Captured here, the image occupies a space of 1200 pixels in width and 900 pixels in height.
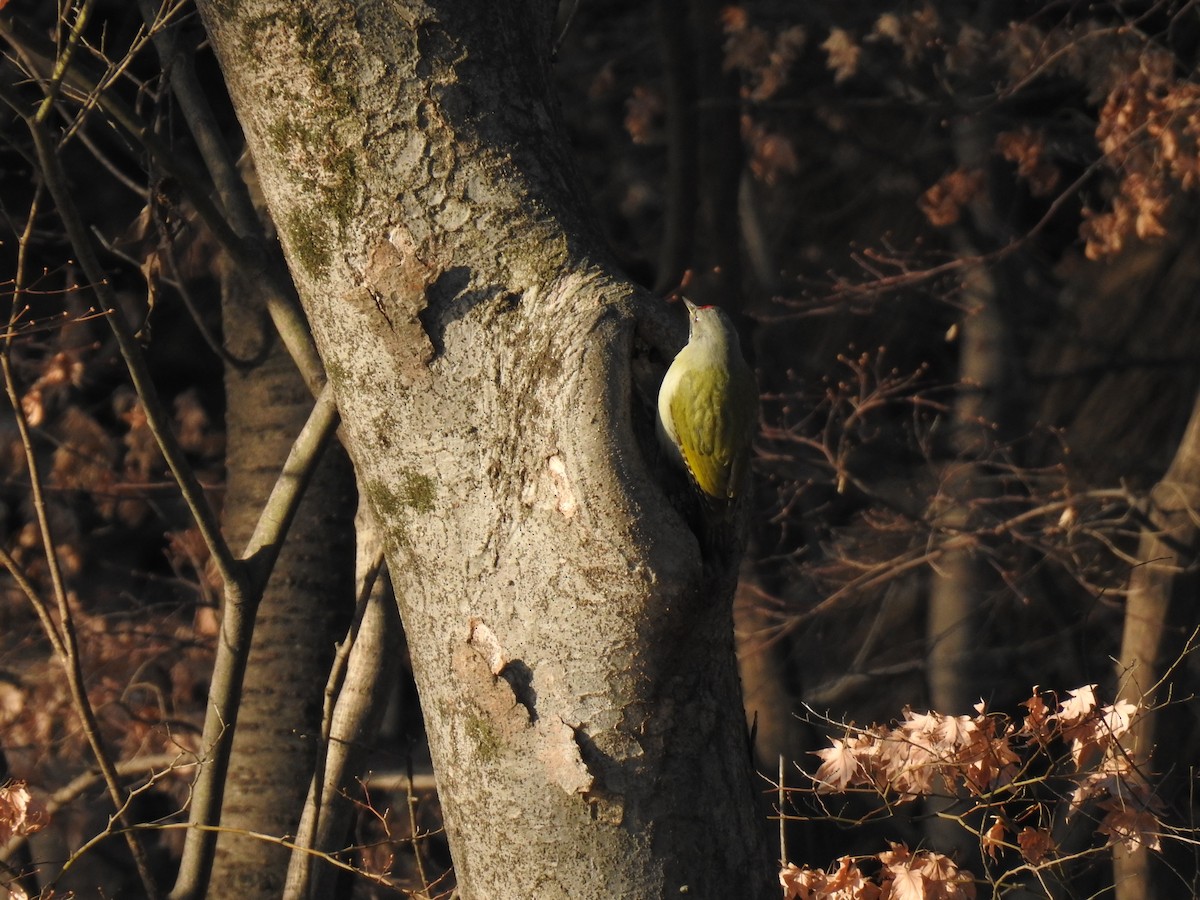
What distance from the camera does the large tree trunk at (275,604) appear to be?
3.90 meters

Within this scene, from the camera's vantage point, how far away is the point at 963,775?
2729 millimetres

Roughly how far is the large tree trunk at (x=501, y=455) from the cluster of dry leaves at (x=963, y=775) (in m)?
0.90

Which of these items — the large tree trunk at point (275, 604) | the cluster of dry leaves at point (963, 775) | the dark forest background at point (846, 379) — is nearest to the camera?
the cluster of dry leaves at point (963, 775)

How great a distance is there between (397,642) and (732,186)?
9.49 ft

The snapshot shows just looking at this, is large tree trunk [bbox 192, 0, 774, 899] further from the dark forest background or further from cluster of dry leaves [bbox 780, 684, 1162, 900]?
the dark forest background

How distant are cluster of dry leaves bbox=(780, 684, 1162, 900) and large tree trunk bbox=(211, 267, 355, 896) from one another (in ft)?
5.33

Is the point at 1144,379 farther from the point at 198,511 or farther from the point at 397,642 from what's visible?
the point at 198,511

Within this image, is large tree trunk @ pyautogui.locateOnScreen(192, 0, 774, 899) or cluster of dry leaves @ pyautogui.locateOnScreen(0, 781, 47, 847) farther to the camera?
cluster of dry leaves @ pyautogui.locateOnScreen(0, 781, 47, 847)

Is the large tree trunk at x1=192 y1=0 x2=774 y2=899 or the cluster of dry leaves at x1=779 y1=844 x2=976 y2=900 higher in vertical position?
the large tree trunk at x1=192 y1=0 x2=774 y2=899

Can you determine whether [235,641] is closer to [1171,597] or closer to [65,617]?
[65,617]

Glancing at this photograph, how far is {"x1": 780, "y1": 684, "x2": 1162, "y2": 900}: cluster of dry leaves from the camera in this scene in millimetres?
2697

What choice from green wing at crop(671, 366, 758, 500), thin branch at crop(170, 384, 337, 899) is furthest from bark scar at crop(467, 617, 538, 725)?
thin branch at crop(170, 384, 337, 899)

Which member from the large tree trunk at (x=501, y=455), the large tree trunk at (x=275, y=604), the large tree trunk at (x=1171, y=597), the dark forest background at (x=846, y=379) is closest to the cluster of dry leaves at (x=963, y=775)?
the large tree trunk at (x=501, y=455)

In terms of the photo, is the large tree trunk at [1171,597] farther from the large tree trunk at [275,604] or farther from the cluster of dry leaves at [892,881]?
the large tree trunk at [275,604]
